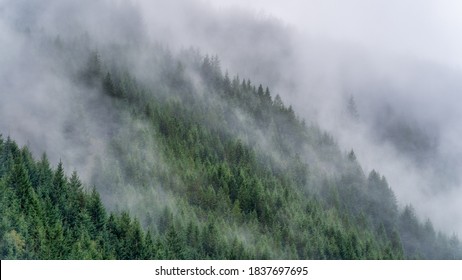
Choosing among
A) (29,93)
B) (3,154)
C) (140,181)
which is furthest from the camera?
(29,93)

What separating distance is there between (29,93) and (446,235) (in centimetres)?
13589

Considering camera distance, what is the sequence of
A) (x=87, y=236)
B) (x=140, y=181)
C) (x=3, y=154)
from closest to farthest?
(x=87, y=236) < (x=3, y=154) < (x=140, y=181)

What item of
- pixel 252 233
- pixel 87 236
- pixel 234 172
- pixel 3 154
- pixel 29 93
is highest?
pixel 29 93

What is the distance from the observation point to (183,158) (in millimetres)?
192750

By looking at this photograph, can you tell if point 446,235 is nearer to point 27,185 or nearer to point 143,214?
point 143,214

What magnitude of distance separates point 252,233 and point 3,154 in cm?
5903

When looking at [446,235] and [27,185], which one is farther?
[446,235]

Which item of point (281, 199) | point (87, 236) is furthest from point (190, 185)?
point (87, 236)

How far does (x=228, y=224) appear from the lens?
14900 centimetres

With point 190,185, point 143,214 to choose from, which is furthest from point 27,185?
point 190,185
